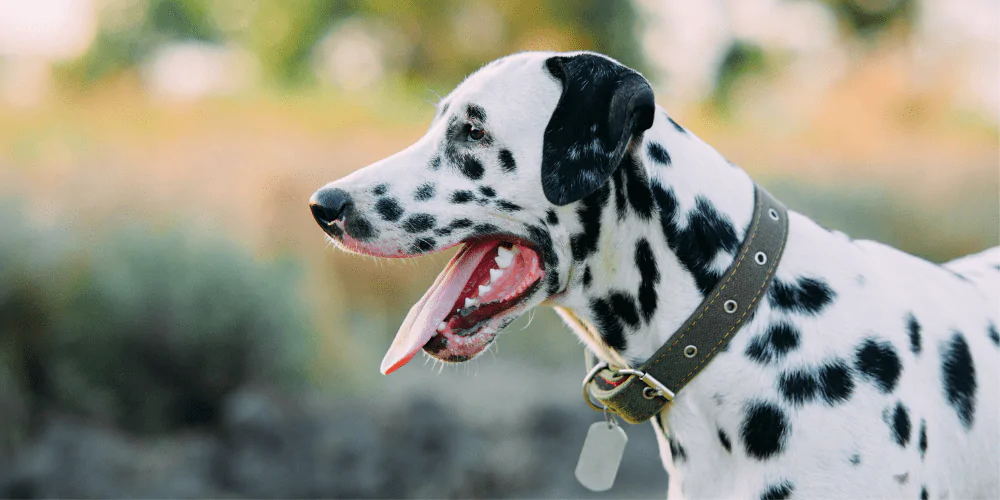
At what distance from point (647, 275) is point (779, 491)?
59 centimetres

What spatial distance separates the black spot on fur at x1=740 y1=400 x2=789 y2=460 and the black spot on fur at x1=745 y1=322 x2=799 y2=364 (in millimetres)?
109

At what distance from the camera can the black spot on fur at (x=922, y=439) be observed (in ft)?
6.34

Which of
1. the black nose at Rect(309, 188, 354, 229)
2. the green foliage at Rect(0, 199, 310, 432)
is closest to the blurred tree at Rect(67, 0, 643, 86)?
the green foliage at Rect(0, 199, 310, 432)

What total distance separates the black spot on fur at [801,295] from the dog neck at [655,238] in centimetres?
15

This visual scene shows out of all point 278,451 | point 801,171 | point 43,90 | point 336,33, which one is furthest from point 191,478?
point 336,33

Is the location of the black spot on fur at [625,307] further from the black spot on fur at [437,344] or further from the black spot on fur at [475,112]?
the black spot on fur at [475,112]

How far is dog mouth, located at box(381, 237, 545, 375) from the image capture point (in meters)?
2.04

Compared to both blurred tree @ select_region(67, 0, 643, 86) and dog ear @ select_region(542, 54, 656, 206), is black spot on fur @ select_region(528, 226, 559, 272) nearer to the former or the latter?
dog ear @ select_region(542, 54, 656, 206)

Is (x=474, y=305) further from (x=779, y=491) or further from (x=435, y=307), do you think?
(x=779, y=491)

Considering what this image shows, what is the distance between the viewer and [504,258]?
208cm

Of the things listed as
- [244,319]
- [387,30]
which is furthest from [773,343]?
[387,30]

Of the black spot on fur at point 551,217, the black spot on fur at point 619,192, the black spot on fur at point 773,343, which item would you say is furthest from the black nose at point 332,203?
the black spot on fur at point 773,343

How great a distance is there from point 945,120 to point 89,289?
10286mm

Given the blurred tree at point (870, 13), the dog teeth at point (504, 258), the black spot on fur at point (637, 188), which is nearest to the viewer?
the black spot on fur at point (637, 188)
